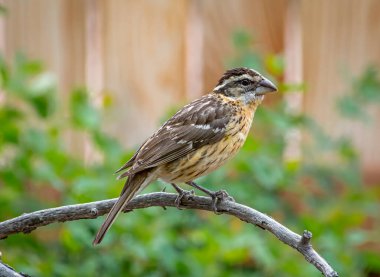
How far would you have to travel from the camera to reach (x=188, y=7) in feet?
21.9

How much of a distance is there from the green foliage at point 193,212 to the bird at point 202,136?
0.71 meters

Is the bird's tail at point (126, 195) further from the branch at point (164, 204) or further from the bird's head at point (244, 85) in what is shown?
the bird's head at point (244, 85)

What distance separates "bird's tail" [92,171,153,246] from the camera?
146 inches

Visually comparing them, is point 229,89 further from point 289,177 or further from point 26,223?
point 26,223

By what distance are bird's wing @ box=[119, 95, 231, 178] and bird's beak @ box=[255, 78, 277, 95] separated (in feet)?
0.57

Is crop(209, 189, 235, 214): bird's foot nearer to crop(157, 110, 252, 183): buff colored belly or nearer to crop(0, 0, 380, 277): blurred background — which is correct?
crop(157, 110, 252, 183): buff colored belly

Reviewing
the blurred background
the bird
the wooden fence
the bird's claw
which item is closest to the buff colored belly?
the bird

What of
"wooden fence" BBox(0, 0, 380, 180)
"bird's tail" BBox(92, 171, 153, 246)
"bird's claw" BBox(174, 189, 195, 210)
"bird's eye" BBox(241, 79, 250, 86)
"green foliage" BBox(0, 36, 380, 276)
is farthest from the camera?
"wooden fence" BBox(0, 0, 380, 180)

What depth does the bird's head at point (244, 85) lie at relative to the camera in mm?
4816

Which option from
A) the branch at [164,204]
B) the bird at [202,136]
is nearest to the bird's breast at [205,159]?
the bird at [202,136]

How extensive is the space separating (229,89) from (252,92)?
12 centimetres

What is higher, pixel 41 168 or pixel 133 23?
pixel 133 23

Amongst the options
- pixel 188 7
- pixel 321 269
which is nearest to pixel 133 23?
pixel 188 7

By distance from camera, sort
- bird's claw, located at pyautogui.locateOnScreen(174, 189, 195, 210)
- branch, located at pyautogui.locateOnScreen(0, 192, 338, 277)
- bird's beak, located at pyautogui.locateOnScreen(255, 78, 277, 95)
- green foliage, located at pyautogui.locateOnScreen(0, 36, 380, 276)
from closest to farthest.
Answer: branch, located at pyautogui.locateOnScreen(0, 192, 338, 277), bird's claw, located at pyautogui.locateOnScreen(174, 189, 195, 210), bird's beak, located at pyautogui.locateOnScreen(255, 78, 277, 95), green foliage, located at pyautogui.locateOnScreen(0, 36, 380, 276)
